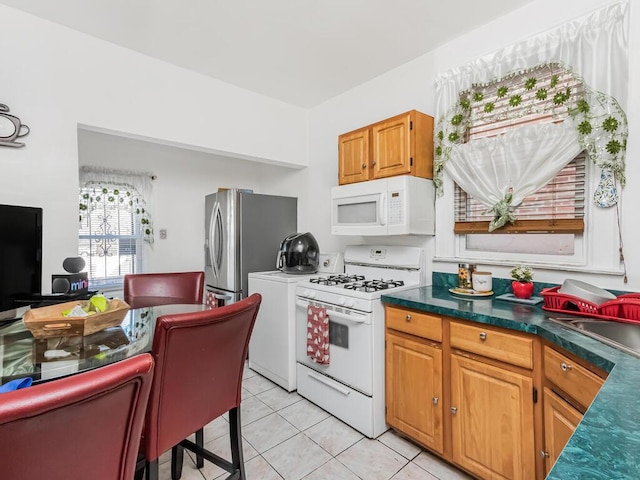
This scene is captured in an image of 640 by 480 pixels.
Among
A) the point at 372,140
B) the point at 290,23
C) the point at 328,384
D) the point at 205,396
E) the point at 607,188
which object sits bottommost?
the point at 328,384

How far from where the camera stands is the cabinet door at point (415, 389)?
6.00 feet

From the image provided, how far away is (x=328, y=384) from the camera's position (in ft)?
7.70

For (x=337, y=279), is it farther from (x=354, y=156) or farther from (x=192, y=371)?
(x=192, y=371)

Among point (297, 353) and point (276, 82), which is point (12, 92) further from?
point (297, 353)

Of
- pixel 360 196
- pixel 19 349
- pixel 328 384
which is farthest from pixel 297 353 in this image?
pixel 19 349

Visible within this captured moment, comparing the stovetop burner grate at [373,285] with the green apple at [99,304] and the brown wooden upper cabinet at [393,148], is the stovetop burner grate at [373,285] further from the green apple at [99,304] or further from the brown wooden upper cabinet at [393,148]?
the green apple at [99,304]

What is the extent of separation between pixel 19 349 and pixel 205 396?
2.16 feet

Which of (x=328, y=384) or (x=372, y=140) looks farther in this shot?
(x=372, y=140)

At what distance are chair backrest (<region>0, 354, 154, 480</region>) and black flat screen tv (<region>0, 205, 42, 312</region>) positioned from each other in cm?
143

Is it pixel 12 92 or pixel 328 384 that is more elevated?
pixel 12 92

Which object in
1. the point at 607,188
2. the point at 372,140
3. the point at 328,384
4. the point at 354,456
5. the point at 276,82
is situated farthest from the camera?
the point at 276,82

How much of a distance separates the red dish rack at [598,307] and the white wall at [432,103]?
1.07 feet

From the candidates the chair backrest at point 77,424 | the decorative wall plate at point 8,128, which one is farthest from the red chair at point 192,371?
the decorative wall plate at point 8,128

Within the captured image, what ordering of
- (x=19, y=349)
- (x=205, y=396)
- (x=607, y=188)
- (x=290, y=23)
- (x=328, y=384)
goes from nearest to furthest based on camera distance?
(x=19, y=349) < (x=205, y=396) < (x=607, y=188) < (x=290, y=23) < (x=328, y=384)
